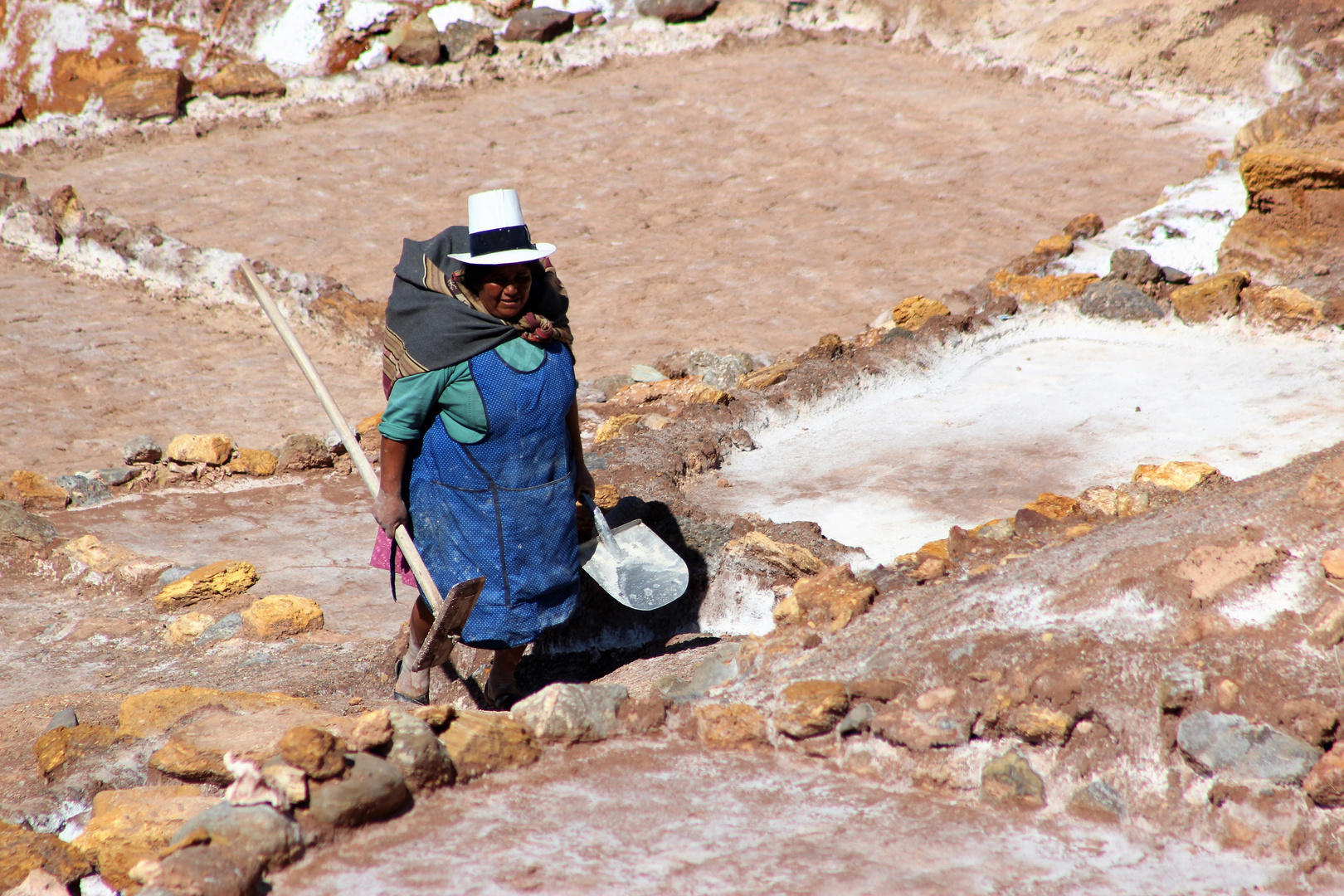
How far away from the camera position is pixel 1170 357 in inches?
226

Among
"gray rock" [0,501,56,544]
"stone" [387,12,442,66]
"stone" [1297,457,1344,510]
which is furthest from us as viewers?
"stone" [387,12,442,66]

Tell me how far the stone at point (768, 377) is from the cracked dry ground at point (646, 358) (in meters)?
1.68

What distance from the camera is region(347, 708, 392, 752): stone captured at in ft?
8.10

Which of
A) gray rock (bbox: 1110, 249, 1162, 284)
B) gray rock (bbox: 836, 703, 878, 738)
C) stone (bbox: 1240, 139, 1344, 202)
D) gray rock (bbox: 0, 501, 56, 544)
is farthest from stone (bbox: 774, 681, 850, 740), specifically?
stone (bbox: 1240, 139, 1344, 202)

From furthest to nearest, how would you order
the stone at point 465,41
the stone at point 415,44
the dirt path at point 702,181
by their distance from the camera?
the stone at point 465,41
the stone at point 415,44
the dirt path at point 702,181

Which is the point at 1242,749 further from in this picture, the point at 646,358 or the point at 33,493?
the point at 646,358

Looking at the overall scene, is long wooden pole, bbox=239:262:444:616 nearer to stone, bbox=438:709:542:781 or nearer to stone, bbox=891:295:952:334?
stone, bbox=438:709:542:781

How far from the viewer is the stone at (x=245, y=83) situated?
12.6 meters

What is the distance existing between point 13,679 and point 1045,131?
10.5m

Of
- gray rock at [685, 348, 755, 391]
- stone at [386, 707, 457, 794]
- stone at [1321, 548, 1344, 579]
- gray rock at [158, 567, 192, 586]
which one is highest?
stone at [1321, 548, 1344, 579]

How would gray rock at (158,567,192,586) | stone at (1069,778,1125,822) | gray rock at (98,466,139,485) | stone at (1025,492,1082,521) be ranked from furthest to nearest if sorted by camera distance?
gray rock at (98,466,139,485)
gray rock at (158,567,192,586)
stone at (1025,492,1082,521)
stone at (1069,778,1125,822)

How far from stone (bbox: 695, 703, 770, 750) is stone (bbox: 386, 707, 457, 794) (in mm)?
644

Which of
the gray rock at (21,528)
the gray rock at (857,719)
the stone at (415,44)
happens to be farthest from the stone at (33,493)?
the stone at (415,44)

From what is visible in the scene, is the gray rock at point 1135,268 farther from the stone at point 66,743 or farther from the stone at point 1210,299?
the stone at point 66,743
